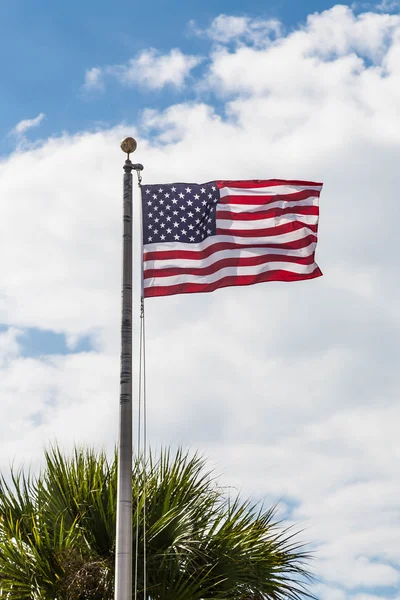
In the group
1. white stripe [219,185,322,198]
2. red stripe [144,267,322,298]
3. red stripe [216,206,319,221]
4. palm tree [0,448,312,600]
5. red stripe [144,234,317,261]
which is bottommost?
palm tree [0,448,312,600]

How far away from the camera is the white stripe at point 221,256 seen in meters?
11.9

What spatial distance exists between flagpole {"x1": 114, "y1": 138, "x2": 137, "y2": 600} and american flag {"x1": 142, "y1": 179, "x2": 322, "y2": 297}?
1.91ft

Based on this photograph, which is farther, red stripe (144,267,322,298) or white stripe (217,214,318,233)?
white stripe (217,214,318,233)

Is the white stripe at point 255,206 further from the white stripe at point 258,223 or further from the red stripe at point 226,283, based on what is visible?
the red stripe at point 226,283

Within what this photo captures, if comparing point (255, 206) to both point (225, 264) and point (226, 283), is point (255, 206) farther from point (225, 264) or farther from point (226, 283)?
point (226, 283)

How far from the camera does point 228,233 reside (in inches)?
493

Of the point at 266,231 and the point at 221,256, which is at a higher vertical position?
the point at 266,231

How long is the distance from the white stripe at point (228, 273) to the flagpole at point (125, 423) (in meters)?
0.62

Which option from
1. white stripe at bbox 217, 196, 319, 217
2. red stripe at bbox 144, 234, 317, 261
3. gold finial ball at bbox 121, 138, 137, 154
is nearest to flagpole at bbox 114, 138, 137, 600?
gold finial ball at bbox 121, 138, 137, 154

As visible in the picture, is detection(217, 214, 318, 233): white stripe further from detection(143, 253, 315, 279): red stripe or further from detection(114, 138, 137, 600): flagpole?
detection(114, 138, 137, 600): flagpole

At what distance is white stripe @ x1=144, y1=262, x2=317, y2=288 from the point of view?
1180 cm

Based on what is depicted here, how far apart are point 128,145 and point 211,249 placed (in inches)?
73.4

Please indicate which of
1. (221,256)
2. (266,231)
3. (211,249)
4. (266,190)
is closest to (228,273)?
(221,256)

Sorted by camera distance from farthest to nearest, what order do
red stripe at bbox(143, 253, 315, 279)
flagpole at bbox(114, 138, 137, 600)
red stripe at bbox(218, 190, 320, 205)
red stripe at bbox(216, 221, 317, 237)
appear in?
red stripe at bbox(218, 190, 320, 205), red stripe at bbox(216, 221, 317, 237), red stripe at bbox(143, 253, 315, 279), flagpole at bbox(114, 138, 137, 600)
